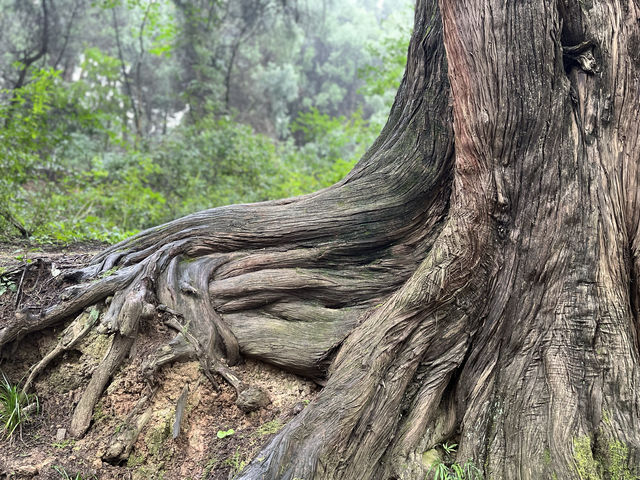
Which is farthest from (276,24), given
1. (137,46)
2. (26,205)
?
(26,205)

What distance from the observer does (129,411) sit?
2867mm

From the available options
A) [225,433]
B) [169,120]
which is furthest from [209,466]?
[169,120]

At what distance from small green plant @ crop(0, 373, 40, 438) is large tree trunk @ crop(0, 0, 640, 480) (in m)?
0.35

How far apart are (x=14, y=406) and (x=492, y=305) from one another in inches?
129

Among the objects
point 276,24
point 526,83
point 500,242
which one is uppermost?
point 276,24

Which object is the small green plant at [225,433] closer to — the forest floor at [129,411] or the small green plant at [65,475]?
the forest floor at [129,411]

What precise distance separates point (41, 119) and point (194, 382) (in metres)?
6.86

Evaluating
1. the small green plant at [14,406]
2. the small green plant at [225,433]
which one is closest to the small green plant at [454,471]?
the small green plant at [225,433]

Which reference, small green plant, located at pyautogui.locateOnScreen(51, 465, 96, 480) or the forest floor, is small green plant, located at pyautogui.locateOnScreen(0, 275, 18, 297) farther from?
small green plant, located at pyautogui.locateOnScreen(51, 465, 96, 480)

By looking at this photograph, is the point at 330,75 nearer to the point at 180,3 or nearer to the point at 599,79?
the point at 180,3

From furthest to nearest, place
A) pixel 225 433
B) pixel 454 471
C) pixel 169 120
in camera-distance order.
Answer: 1. pixel 169 120
2. pixel 225 433
3. pixel 454 471

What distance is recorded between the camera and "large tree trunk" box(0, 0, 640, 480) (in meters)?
2.53

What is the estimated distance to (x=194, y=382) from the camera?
296cm

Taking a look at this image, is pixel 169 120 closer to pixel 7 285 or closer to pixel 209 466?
pixel 7 285
